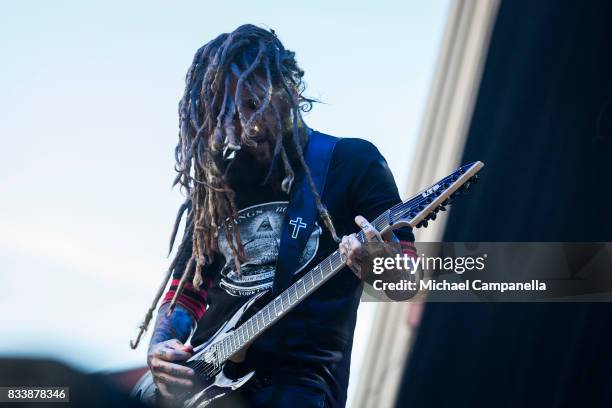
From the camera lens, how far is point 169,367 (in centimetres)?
281

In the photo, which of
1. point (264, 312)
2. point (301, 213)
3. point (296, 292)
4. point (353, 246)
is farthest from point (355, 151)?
point (264, 312)

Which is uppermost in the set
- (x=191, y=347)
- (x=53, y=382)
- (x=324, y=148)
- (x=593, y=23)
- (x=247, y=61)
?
(x=593, y=23)

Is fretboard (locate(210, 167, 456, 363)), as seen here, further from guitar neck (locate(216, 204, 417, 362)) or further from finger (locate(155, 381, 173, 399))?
finger (locate(155, 381, 173, 399))

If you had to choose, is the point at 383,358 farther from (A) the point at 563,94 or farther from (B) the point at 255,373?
(A) the point at 563,94

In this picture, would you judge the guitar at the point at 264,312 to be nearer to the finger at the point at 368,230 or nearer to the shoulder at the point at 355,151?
the finger at the point at 368,230

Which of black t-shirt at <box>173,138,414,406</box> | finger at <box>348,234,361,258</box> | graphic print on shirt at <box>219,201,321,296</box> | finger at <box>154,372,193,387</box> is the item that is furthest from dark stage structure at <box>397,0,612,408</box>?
finger at <box>154,372,193,387</box>

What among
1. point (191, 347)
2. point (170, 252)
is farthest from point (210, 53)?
point (191, 347)

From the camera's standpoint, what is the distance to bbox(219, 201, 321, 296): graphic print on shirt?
9.03 ft

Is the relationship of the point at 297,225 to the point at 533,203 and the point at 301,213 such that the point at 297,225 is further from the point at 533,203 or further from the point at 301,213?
the point at 533,203

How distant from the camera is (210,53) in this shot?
292 cm

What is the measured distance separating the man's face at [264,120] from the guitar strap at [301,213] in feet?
0.43

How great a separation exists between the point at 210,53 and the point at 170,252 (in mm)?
742

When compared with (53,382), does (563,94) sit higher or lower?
higher

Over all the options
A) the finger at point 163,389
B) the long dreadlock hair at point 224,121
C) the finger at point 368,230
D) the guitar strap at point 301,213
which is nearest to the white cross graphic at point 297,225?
the guitar strap at point 301,213
